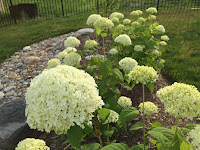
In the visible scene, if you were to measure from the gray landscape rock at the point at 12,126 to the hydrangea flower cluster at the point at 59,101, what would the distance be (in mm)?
1650

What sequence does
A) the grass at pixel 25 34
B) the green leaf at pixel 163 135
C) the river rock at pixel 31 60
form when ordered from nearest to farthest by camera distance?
1. the green leaf at pixel 163 135
2. the river rock at pixel 31 60
3. the grass at pixel 25 34

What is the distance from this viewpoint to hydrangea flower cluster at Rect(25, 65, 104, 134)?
157 centimetres

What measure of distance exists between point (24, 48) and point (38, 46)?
47cm

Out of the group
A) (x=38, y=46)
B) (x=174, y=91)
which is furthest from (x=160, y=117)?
(x=38, y=46)

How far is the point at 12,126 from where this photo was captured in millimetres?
3176

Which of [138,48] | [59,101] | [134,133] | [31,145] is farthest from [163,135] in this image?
[138,48]

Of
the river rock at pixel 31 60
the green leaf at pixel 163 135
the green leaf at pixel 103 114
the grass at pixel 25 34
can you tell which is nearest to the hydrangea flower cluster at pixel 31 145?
the green leaf at pixel 103 114

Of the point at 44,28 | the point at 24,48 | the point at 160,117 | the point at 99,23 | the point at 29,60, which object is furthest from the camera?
the point at 44,28

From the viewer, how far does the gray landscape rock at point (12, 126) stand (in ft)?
10.0

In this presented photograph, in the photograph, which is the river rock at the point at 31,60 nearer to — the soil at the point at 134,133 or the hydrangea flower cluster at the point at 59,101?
the soil at the point at 134,133

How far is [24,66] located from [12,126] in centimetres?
290

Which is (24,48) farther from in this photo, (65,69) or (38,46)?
(65,69)

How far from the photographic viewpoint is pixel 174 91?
5.37 feet

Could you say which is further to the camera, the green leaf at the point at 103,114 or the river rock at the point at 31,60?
the river rock at the point at 31,60
